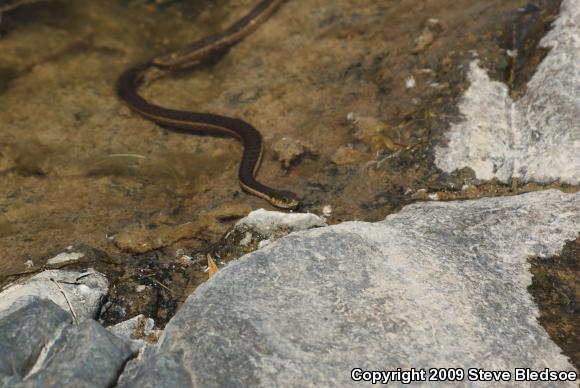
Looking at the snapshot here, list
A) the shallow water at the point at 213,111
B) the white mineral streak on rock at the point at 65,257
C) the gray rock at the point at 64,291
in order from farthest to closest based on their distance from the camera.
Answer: the shallow water at the point at 213,111, the white mineral streak on rock at the point at 65,257, the gray rock at the point at 64,291

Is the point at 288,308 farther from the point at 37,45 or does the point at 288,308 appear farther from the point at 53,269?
the point at 37,45

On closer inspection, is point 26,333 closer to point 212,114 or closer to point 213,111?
point 212,114

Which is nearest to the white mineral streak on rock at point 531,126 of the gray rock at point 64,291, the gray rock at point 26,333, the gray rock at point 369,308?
the gray rock at point 369,308

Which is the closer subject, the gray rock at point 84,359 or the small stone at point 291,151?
the gray rock at point 84,359

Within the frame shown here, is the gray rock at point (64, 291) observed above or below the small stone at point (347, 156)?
above

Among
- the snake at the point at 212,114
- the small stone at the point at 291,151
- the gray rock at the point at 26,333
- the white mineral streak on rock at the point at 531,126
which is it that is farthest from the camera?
the small stone at the point at 291,151

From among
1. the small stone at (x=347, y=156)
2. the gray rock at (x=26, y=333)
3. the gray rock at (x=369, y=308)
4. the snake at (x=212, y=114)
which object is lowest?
the snake at (x=212, y=114)

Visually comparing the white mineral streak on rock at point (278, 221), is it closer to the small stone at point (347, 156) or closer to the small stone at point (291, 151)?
the small stone at point (347, 156)

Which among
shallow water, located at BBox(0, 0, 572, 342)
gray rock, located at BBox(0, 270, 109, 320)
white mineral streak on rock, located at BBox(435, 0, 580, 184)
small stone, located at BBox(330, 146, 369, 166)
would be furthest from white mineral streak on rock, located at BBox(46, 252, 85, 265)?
white mineral streak on rock, located at BBox(435, 0, 580, 184)
